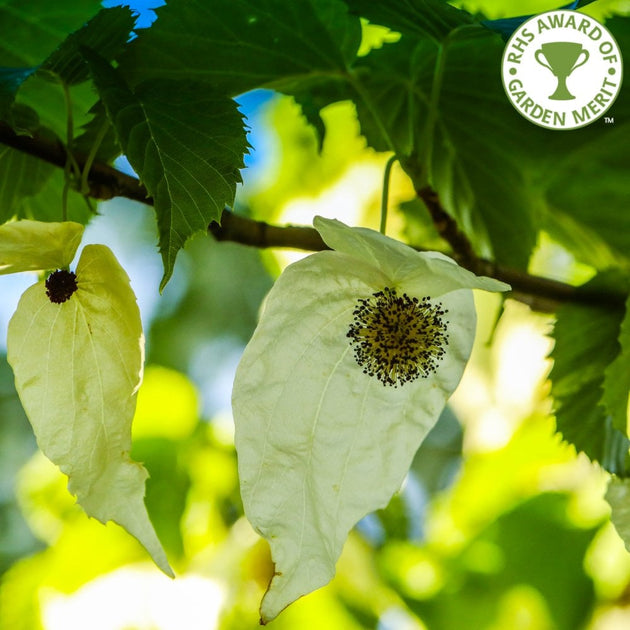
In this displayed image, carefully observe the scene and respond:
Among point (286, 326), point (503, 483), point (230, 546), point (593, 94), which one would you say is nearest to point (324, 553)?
point (286, 326)

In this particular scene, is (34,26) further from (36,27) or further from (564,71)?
(564,71)

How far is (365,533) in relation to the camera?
1.04 meters

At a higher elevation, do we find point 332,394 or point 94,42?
point 94,42

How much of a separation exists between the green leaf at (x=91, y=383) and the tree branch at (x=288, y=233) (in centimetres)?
5

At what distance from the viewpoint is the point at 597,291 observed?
46cm

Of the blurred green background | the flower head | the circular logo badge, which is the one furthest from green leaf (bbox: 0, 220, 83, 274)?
the blurred green background

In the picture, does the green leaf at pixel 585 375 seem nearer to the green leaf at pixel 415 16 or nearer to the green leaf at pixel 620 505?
the green leaf at pixel 620 505

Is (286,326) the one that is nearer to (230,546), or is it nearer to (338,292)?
(338,292)

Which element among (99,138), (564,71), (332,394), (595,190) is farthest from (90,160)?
(595,190)

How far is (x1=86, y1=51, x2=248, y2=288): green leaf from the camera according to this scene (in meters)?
0.32

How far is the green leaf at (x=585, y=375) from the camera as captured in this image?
0.44 m

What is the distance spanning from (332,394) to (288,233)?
0.12 meters

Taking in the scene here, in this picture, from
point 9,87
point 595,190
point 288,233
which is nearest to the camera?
point 9,87

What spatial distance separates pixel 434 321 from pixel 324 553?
118 mm
